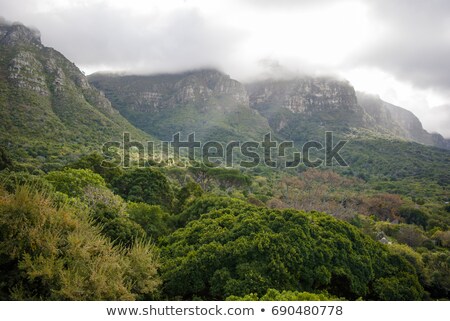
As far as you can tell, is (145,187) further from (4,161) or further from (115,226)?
(4,161)

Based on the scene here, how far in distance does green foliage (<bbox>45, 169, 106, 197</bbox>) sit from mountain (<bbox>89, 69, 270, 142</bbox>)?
340ft

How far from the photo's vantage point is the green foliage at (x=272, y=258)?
1648 centimetres

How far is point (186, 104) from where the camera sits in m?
166

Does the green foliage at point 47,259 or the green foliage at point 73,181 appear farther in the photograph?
the green foliage at point 73,181

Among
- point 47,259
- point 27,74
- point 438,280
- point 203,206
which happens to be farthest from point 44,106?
point 438,280

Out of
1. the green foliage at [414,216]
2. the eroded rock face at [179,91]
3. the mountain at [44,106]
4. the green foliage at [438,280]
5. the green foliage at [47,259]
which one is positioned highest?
A: the eroded rock face at [179,91]

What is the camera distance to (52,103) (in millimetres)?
82250

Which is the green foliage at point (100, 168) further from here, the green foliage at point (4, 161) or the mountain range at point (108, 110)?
the mountain range at point (108, 110)

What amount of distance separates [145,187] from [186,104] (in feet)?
435

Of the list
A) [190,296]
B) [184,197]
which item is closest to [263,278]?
[190,296]

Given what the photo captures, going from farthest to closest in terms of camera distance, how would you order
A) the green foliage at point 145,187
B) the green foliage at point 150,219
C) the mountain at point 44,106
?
1. the mountain at point 44,106
2. the green foliage at point 145,187
3. the green foliage at point 150,219

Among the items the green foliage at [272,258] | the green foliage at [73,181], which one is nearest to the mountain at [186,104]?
the green foliage at [73,181]

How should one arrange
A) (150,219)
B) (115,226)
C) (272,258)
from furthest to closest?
(150,219), (115,226), (272,258)

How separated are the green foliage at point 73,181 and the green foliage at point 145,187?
259 inches
